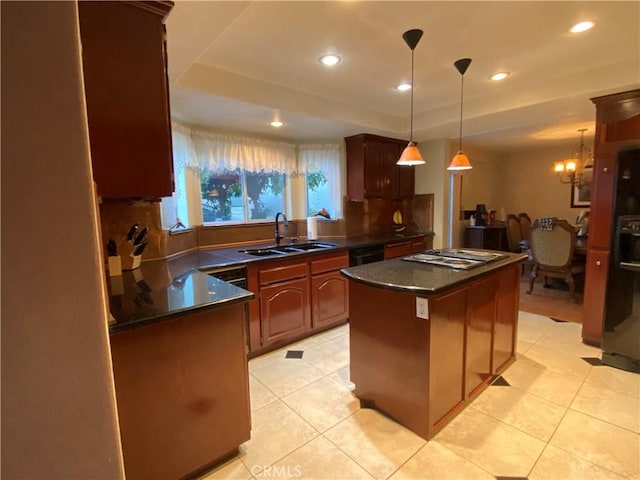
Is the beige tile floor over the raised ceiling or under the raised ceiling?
under

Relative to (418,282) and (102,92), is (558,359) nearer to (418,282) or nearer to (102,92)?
(418,282)

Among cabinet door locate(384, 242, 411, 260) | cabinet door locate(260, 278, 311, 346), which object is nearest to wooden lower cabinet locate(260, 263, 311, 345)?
cabinet door locate(260, 278, 311, 346)

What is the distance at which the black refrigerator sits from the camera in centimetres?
237

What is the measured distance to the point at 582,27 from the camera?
1.96 metres

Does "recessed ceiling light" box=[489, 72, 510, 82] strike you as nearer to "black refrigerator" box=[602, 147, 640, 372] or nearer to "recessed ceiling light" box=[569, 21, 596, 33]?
"recessed ceiling light" box=[569, 21, 596, 33]

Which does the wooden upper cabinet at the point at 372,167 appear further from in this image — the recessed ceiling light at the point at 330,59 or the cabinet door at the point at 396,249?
the recessed ceiling light at the point at 330,59

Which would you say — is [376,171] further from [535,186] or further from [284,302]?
[535,186]

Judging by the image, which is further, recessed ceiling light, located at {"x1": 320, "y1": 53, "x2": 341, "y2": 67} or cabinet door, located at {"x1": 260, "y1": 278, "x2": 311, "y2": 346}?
cabinet door, located at {"x1": 260, "y1": 278, "x2": 311, "y2": 346}

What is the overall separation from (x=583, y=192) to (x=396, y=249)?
444 cm

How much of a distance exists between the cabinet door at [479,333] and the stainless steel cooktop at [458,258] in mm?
142

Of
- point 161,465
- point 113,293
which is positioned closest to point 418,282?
point 161,465

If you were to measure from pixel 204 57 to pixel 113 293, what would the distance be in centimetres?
162

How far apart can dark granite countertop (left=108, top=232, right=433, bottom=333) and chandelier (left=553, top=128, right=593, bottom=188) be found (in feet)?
16.5

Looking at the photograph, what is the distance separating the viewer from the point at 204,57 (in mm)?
2160
